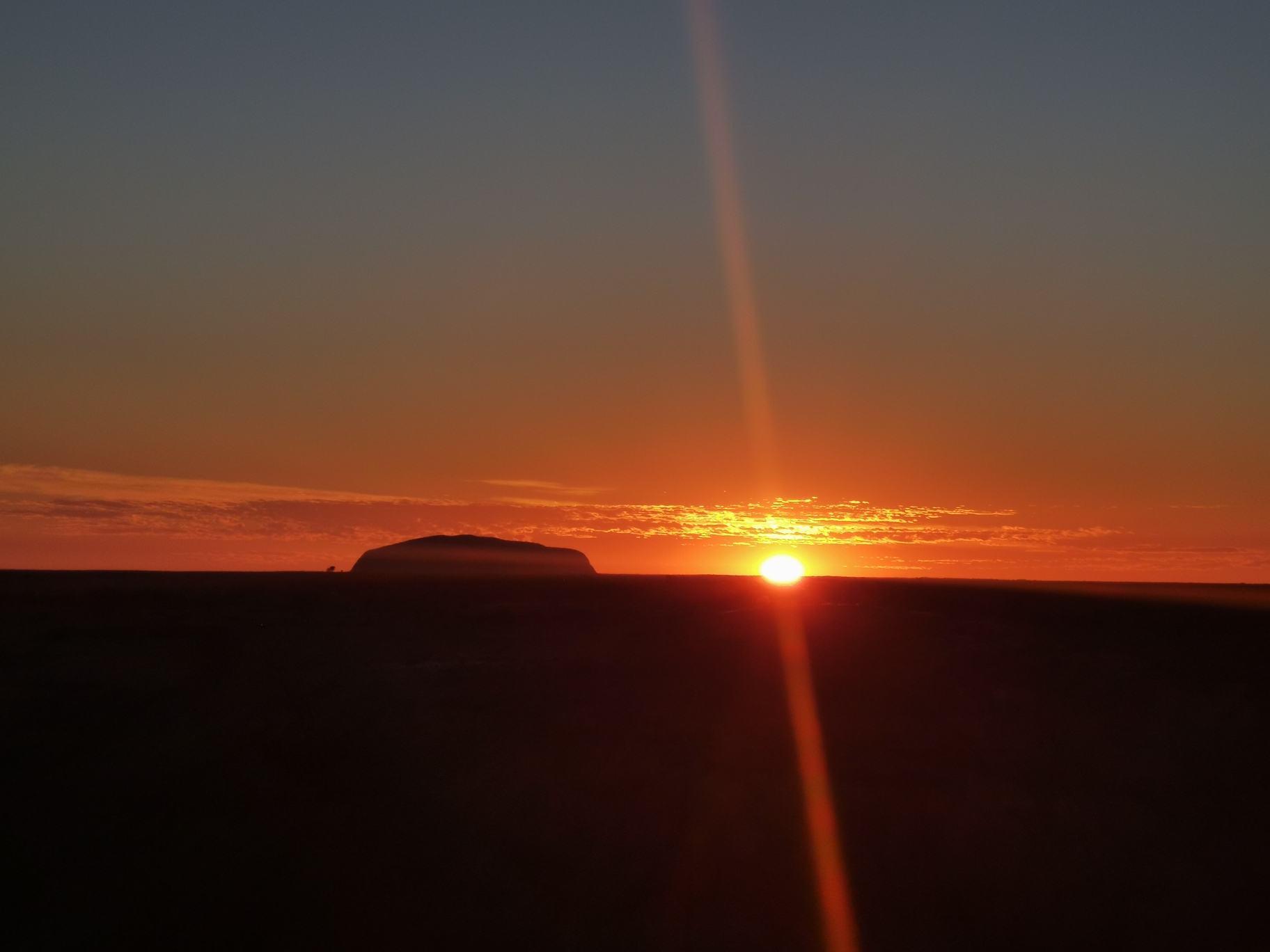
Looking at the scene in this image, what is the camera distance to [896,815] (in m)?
14.8

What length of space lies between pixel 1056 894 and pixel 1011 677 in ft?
13.8

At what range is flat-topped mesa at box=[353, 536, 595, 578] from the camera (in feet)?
257

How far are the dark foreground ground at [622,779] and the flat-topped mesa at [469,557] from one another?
189 ft

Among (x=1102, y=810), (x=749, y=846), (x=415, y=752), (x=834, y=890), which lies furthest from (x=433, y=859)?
(x=1102, y=810)

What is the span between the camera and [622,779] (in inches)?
604

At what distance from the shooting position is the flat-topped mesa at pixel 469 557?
257ft

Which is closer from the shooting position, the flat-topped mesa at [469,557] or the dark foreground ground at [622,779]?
the dark foreground ground at [622,779]

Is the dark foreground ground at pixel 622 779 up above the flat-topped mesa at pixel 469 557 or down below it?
below

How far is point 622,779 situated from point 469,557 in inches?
2614

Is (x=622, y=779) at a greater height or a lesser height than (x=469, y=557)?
lesser

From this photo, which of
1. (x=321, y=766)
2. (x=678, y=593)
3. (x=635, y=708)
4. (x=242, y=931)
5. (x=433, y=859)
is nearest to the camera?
(x=242, y=931)

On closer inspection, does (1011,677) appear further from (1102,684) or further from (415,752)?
(415,752)

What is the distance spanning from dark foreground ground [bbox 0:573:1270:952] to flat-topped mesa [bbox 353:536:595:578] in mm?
57558

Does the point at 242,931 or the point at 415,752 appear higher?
the point at 415,752
